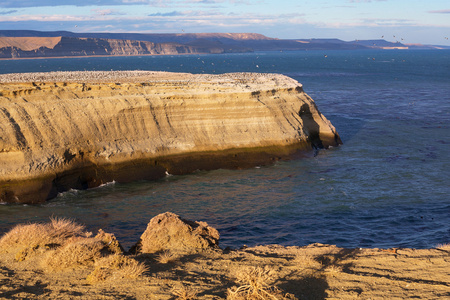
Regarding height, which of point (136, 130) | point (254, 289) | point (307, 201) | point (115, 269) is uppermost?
point (136, 130)

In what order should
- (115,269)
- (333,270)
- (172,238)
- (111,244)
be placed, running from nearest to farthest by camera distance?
(115,269)
(333,270)
(111,244)
(172,238)

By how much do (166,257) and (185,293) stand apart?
253 cm

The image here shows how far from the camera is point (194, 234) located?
44.1 ft

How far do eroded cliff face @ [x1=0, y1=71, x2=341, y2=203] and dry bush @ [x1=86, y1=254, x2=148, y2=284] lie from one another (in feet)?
47.5

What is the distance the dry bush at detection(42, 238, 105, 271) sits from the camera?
445 inches

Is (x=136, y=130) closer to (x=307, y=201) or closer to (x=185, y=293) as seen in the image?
(x=307, y=201)

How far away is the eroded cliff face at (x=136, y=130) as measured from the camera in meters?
25.2

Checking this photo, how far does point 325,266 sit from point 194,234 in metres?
3.77

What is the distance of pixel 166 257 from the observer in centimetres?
1185

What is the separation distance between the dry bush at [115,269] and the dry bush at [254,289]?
2312 mm

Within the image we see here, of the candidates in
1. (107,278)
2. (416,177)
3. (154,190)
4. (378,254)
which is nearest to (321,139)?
(416,177)

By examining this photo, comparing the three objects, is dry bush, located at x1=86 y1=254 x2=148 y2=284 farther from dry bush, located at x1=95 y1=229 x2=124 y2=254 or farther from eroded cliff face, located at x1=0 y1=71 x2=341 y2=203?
eroded cliff face, located at x1=0 y1=71 x2=341 y2=203

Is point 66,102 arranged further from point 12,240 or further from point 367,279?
point 367,279

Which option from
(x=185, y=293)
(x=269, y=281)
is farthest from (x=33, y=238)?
(x=269, y=281)
